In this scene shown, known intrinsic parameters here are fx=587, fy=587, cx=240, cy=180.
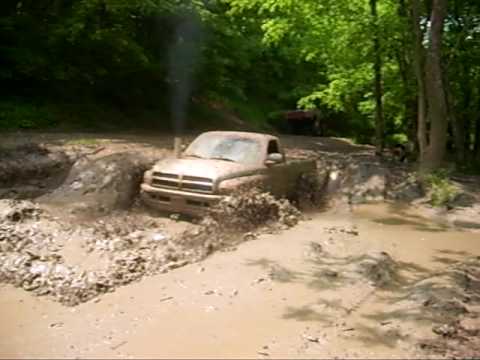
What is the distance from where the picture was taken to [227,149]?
11.0 meters

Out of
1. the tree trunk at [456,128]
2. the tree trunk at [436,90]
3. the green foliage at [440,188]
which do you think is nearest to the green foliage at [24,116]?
the tree trunk at [436,90]

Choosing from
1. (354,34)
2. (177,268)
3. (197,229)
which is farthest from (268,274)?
(354,34)

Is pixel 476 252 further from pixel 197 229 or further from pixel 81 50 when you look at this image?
pixel 81 50

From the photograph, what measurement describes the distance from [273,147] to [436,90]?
422cm

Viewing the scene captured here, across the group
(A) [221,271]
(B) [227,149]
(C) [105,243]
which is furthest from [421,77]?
(C) [105,243]

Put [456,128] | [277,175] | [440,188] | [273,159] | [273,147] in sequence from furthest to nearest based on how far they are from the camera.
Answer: [456,128] < [440,188] < [273,147] < [277,175] < [273,159]

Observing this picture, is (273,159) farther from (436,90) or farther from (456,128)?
(456,128)

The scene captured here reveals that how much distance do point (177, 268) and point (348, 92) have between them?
12.0 meters

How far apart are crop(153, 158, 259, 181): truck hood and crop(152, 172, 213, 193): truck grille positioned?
7 cm

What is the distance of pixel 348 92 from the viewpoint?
60.5 feet

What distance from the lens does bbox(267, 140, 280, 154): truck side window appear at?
11.4m

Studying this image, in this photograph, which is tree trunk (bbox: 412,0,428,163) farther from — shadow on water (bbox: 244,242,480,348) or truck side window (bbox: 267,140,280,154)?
shadow on water (bbox: 244,242,480,348)

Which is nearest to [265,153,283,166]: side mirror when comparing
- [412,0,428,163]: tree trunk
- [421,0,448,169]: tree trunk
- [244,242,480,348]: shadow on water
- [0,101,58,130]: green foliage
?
[244,242,480,348]: shadow on water

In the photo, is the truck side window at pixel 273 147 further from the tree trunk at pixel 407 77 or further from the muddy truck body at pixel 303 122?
the muddy truck body at pixel 303 122
